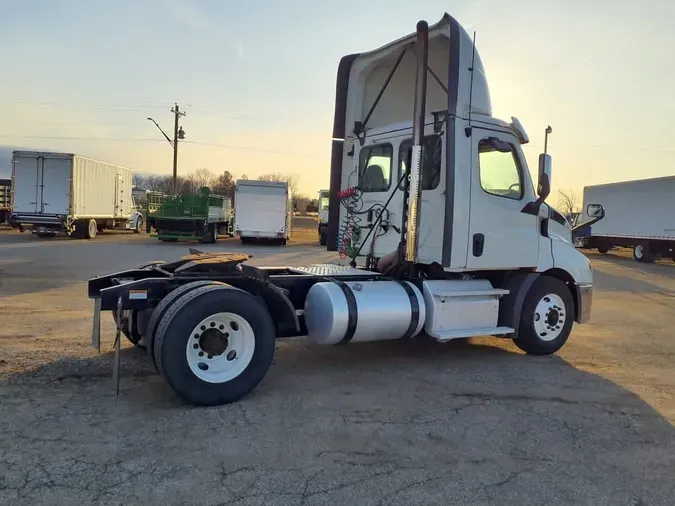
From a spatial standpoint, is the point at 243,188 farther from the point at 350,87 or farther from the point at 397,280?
the point at 397,280

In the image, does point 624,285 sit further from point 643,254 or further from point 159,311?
point 159,311

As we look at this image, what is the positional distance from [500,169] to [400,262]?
65.5 inches

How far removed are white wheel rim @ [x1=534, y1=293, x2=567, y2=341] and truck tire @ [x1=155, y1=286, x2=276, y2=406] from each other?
365cm

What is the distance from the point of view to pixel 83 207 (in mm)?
27562

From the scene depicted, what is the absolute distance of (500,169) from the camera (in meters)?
7.01

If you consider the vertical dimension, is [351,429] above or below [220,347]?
below

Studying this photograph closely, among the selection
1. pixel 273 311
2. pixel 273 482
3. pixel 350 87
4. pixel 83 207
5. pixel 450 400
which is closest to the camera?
pixel 273 482

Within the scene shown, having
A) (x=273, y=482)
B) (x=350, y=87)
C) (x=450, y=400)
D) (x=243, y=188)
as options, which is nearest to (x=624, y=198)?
(x=243, y=188)

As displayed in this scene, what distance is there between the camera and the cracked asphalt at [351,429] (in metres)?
3.64

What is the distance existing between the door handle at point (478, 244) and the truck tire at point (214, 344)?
2.73m

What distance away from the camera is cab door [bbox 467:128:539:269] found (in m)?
6.74

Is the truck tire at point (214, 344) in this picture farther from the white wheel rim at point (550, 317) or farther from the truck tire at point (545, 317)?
the white wheel rim at point (550, 317)

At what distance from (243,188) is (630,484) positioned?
25.4m

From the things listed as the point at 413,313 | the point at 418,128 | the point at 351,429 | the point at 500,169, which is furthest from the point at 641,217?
the point at 351,429
